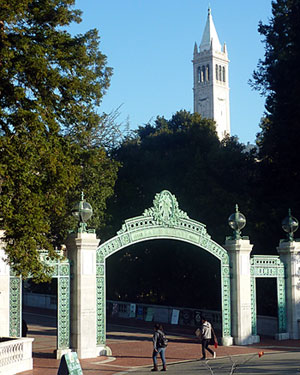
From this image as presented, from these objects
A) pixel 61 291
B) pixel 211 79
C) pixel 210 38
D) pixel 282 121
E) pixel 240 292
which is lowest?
pixel 240 292

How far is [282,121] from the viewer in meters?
32.8

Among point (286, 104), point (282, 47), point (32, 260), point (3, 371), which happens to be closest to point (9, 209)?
point (32, 260)

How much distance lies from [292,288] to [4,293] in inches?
477

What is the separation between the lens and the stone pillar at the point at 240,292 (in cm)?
2239

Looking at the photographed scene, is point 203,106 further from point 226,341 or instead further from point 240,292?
point 226,341

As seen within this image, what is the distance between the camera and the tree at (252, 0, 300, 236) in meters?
31.9

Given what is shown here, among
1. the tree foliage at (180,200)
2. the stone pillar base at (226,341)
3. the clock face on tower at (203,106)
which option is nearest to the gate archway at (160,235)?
the stone pillar base at (226,341)

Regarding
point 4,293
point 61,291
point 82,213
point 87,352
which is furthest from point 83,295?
point 4,293

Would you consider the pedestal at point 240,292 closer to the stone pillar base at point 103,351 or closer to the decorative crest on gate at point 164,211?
the decorative crest on gate at point 164,211

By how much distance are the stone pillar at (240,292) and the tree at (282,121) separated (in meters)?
8.13

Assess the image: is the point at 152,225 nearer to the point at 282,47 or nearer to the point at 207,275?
the point at 207,275

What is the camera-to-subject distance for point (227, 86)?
411 ft

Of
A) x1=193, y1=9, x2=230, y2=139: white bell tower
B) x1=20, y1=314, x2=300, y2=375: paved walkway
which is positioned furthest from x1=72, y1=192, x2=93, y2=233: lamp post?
x1=193, y1=9, x2=230, y2=139: white bell tower

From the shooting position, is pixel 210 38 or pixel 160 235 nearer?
pixel 160 235
